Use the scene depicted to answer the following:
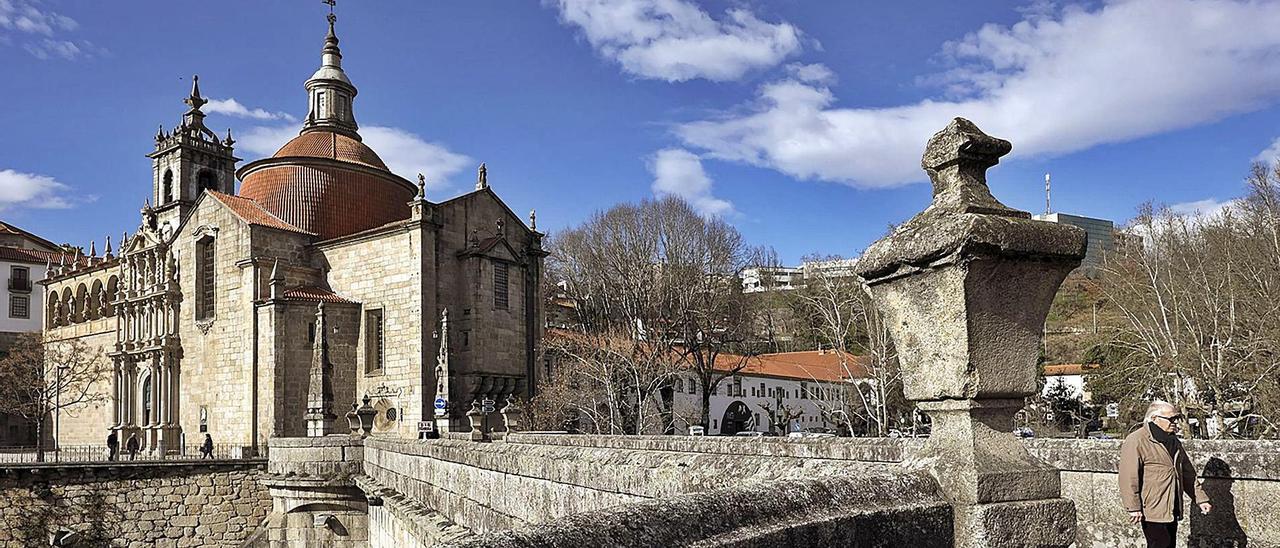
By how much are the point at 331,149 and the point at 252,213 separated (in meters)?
5.41

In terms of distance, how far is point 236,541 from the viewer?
102 feet

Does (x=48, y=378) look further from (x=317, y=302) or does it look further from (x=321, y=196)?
(x=317, y=302)

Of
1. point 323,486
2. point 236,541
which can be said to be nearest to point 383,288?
point 236,541

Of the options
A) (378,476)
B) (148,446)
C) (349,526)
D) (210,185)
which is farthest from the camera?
(210,185)

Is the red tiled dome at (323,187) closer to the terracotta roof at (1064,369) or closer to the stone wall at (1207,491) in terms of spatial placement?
the terracotta roof at (1064,369)

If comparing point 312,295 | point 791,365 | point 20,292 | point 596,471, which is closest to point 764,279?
point 791,365

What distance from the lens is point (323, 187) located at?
41.4m

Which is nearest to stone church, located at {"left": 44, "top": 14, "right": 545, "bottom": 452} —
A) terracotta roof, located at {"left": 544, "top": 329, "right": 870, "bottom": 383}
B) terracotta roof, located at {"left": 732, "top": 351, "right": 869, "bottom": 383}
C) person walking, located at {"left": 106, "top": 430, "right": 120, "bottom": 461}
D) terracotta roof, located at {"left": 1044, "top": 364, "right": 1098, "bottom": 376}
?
person walking, located at {"left": 106, "top": 430, "right": 120, "bottom": 461}

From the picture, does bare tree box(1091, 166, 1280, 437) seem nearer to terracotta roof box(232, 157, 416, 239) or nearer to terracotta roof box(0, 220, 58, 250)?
terracotta roof box(232, 157, 416, 239)

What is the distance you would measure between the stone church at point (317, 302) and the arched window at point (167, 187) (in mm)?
5819

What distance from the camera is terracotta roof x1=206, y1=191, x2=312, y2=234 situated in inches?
1495

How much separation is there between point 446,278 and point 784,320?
34.3 metres

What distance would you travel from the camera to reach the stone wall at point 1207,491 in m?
5.23

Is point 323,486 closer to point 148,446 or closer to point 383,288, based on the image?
point 383,288
